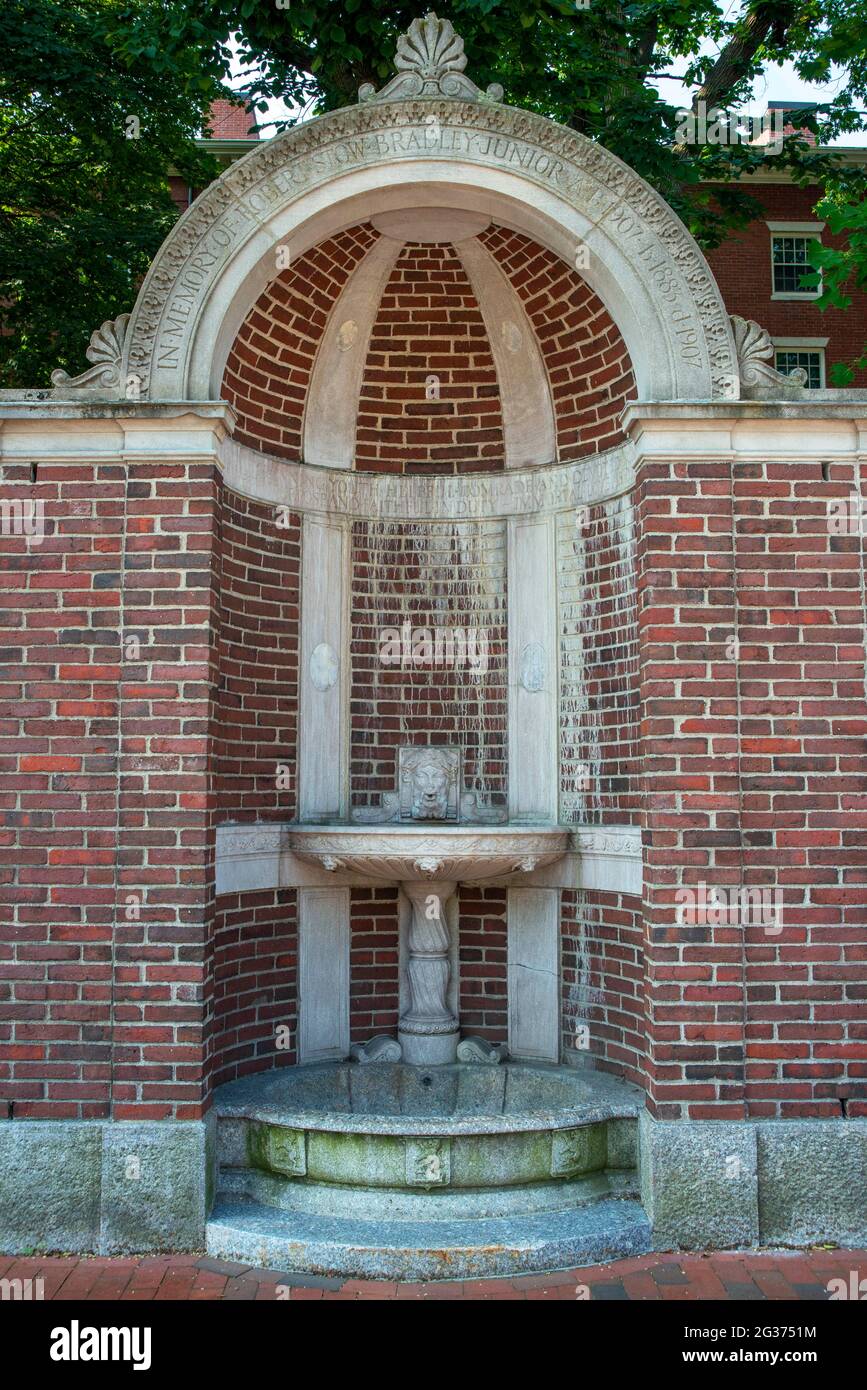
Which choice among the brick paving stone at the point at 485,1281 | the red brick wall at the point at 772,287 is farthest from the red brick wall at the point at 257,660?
the red brick wall at the point at 772,287

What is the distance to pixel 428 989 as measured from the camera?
6.30 m

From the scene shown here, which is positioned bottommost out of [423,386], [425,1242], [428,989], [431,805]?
[425,1242]

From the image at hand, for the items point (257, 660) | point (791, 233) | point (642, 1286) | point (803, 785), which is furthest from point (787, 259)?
point (642, 1286)

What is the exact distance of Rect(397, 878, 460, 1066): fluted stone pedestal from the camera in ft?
20.5

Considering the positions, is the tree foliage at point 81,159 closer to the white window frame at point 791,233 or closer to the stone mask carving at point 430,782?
the stone mask carving at point 430,782

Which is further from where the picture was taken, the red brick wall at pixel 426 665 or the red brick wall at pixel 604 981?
the red brick wall at pixel 426 665

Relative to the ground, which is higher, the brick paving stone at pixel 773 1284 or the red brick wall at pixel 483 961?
the red brick wall at pixel 483 961

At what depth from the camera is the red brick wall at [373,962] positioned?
6.52 meters

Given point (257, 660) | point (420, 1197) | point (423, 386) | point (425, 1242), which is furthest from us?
point (423, 386)

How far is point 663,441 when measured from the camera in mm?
5270

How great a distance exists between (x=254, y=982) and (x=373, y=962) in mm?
824

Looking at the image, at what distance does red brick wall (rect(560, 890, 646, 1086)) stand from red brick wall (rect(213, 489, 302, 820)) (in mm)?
1711

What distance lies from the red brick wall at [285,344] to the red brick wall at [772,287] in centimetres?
1483

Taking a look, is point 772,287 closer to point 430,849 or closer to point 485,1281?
point 430,849
